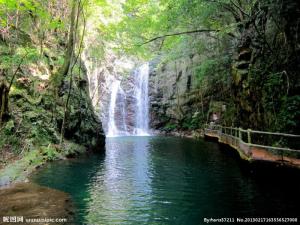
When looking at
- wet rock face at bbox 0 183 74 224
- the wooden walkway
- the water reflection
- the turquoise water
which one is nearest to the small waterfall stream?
the water reflection

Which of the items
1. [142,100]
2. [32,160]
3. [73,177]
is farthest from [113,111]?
[73,177]

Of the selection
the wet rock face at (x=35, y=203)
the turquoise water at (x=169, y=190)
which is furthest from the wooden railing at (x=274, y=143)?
the wet rock face at (x=35, y=203)

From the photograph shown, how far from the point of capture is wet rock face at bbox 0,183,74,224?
7.01 m

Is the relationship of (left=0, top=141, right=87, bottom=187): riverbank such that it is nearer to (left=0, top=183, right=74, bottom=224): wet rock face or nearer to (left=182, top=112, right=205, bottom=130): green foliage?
(left=0, top=183, right=74, bottom=224): wet rock face

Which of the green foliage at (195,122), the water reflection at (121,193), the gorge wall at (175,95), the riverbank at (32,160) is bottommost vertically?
the water reflection at (121,193)

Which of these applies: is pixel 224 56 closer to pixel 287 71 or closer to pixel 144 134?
pixel 287 71

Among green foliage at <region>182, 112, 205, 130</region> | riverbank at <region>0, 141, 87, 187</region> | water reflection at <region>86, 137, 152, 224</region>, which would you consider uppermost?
green foliage at <region>182, 112, 205, 130</region>

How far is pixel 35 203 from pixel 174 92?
103ft

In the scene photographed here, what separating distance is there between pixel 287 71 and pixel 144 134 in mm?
25926

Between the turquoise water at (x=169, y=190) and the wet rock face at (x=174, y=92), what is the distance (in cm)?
2073

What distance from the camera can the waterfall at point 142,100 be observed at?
3856cm

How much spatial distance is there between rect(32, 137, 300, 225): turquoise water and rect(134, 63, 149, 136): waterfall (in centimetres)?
2281

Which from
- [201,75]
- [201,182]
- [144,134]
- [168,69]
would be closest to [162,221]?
[201,182]

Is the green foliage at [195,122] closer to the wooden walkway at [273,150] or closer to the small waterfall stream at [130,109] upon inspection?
the small waterfall stream at [130,109]
